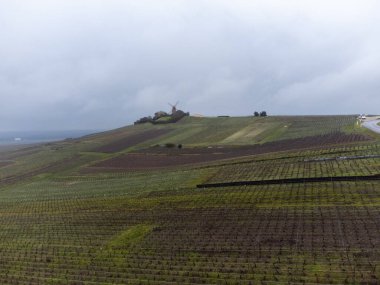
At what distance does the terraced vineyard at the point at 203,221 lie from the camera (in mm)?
24859

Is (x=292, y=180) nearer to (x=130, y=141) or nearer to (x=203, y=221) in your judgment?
(x=203, y=221)

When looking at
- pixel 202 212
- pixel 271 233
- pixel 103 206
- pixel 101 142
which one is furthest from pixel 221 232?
pixel 101 142

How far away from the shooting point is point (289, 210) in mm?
34438

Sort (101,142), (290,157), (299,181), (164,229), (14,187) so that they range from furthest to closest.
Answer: (101,142), (14,187), (290,157), (299,181), (164,229)

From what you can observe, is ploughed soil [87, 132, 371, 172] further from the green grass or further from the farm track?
the green grass

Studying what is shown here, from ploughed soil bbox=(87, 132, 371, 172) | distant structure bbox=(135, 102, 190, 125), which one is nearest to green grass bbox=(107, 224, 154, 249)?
ploughed soil bbox=(87, 132, 371, 172)

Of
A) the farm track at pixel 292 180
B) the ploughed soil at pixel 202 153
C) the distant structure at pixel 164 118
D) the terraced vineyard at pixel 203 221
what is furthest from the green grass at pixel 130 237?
the distant structure at pixel 164 118

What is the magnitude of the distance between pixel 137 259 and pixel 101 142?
286 ft

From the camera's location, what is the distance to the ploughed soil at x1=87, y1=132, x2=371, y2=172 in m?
70.0

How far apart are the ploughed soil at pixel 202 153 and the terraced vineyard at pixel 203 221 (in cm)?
84

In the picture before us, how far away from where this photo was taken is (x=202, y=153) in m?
78.2

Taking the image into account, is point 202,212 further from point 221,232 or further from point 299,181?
point 299,181

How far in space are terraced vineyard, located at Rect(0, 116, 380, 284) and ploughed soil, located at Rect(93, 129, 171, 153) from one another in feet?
84.2

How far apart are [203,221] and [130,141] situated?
248 ft
